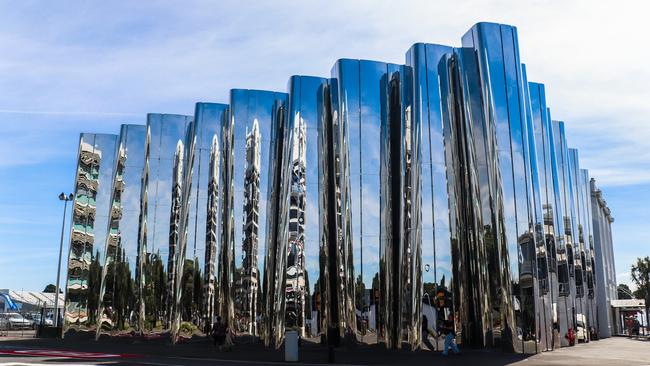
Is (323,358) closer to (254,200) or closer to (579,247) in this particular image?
(254,200)

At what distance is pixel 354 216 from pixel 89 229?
62.4 feet

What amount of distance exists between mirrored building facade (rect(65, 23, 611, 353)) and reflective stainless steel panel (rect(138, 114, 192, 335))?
3.3 inches

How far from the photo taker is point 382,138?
89.7ft

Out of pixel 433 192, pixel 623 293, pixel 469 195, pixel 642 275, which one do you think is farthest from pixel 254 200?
pixel 623 293

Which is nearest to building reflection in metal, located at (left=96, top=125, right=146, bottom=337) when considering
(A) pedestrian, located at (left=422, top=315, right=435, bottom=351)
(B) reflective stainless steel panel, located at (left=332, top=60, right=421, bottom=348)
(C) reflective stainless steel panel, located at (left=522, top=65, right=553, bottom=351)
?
(B) reflective stainless steel panel, located at (left=332, top=60, right=421, bottom=348)

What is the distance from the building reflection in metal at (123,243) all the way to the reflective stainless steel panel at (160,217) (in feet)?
3.12

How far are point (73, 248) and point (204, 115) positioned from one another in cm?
1224

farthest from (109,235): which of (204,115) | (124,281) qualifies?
(204,115)

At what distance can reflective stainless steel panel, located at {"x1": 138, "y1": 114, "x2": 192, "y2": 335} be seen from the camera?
3282 centimetres

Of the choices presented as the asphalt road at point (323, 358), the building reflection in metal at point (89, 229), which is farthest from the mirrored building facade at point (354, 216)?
the asphalt road at point (323, 358)

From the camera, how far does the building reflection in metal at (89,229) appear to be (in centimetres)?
3544

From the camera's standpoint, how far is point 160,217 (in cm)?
→ 3416

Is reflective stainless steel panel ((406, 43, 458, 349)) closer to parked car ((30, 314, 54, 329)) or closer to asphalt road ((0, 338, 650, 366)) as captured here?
asphalt road ((0, 338, 650, 366))

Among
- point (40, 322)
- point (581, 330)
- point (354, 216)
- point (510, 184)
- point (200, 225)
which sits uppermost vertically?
point (510, 184)
